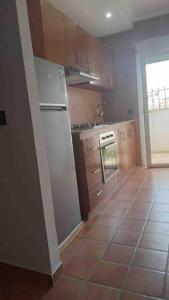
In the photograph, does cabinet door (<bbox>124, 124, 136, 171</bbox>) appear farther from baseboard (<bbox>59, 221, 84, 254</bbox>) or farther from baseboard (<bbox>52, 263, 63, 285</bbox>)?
baseboard (<bbox>52, 263, 63, 285</bbox>)

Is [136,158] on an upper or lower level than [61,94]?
lower

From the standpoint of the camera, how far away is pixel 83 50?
119 inches

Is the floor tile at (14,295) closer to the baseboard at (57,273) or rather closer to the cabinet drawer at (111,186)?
the baseboard at (57,273)

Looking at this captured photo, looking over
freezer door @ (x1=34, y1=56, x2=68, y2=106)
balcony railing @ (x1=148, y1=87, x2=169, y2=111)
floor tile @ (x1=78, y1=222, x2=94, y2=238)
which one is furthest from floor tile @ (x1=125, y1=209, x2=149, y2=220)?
balcony railing @ (x1=148, y1=87, x2=169, y2=111)

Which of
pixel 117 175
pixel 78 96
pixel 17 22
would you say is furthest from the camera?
pixel 78 96

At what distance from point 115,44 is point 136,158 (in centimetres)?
212

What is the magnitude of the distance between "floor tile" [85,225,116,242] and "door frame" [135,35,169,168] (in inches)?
92.8

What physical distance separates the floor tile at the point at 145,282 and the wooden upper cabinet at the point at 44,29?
195 centimetres

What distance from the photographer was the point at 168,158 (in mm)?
4531

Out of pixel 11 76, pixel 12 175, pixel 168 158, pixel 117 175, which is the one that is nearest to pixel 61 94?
pixel 11 76

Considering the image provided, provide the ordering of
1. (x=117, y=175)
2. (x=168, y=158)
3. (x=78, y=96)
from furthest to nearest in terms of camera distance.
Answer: (x=168, y=158)
(x=78, y=96)
(x=117, y=175)

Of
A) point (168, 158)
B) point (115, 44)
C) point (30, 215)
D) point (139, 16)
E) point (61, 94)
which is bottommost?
point (168, 158)

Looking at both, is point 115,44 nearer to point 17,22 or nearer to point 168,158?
point 168,158

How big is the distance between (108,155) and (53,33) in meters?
1.48
